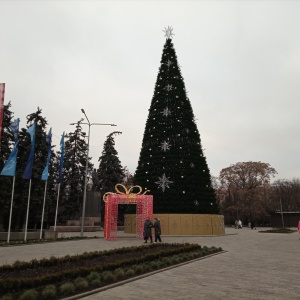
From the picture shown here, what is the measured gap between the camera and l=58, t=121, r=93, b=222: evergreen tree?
47.0m

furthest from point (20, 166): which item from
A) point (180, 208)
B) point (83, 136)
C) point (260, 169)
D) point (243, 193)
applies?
point (260, 169)

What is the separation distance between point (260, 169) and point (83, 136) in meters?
34.1

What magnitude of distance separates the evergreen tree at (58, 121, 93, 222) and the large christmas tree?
18.6 meters

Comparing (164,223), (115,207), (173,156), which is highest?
(173,156)

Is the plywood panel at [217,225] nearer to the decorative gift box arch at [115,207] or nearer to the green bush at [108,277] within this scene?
the decorative gift box arch at [115,207]

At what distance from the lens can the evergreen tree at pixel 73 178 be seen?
4700 cm

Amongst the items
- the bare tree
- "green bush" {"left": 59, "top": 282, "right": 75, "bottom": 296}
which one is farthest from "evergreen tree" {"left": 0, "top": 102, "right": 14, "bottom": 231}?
the bare tree

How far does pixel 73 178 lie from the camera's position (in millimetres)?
48906

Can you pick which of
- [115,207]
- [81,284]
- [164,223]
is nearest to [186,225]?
[164,223]

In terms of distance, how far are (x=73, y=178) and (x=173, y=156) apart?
74.9 feet

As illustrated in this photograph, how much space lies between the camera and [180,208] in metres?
29.6

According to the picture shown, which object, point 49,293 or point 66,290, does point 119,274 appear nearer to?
point 66,290

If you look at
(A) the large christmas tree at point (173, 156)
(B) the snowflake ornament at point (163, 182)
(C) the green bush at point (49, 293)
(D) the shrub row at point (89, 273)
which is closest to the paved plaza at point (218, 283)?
(D) the shrub row at point (89, 273)

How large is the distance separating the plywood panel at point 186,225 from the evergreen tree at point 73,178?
72.9 ft
